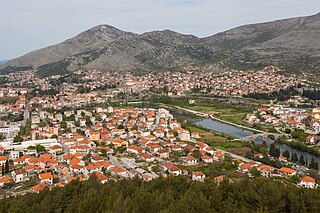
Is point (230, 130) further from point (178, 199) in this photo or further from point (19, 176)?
point (178, 199)

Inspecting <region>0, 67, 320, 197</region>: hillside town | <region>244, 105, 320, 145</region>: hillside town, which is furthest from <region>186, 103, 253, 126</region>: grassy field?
<region>0, 67, 320, 197</region>: hillside town

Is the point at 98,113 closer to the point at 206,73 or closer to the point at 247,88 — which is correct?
the point at 247,88

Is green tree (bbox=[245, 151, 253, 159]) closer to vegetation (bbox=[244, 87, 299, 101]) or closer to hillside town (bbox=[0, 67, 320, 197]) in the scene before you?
hillside town (bbox=[0, 67, 320, 197])

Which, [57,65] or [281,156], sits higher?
[57,65]

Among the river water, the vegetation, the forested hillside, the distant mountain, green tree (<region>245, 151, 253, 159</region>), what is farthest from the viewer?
the distant mountain

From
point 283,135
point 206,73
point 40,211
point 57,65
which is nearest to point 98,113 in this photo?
point 283,135
